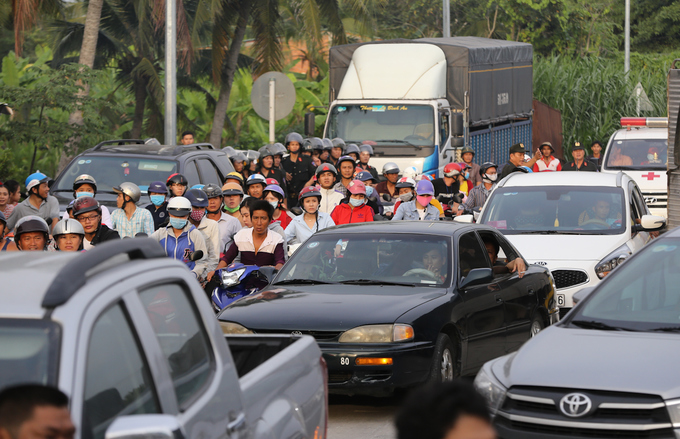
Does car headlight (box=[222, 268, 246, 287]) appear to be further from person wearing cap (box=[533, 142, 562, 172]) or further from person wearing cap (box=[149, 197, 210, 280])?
person wearing cap (box=[533, 142, 562, 172])

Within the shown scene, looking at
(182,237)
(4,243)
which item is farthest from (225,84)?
(4,243)

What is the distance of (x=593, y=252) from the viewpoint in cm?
1148

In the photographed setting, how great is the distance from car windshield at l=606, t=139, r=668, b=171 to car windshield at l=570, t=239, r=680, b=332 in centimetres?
1499

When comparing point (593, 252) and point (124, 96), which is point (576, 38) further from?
point (593, 252)

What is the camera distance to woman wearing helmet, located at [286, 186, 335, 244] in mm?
11414

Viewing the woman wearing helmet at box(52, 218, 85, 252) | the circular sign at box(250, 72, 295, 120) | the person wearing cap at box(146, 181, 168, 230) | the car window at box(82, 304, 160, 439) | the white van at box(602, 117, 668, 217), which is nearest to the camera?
the car window at box(82, 304, 160, 439)

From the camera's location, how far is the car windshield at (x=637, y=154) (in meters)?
21.1

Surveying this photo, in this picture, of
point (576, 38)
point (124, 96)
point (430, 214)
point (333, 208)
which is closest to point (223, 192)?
point (333, 208)

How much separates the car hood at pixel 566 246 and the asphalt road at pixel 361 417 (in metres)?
3.42

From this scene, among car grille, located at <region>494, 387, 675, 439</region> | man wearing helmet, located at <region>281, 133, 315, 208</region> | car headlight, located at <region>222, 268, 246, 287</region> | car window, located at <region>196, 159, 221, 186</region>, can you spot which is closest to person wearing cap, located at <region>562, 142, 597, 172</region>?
man wearing helmet, located at <region>281, 133, 315, 208</region>

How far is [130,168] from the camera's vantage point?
14.2 m

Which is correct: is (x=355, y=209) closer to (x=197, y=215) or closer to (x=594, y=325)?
(x=197, y=215)

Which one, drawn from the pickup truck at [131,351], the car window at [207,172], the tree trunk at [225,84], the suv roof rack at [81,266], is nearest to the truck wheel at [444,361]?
the pickup truck at [131,351]

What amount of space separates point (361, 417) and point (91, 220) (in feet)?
9.91
